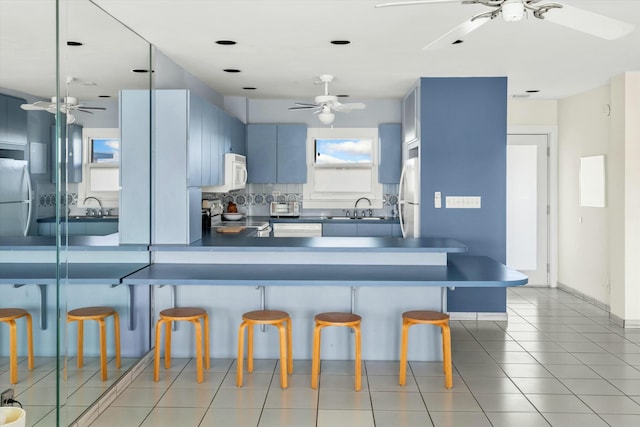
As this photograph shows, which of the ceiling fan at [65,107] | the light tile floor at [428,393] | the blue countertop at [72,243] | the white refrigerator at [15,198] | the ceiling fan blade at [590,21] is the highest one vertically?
the ceiling fan blade at [590,21]

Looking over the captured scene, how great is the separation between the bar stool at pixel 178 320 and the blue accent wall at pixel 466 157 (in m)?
2.59

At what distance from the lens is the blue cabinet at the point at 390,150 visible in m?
7.59

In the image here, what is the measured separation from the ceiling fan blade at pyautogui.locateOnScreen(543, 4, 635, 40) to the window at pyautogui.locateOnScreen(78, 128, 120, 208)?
8.34 feet

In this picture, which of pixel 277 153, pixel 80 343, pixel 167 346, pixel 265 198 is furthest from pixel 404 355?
pixel 265 198

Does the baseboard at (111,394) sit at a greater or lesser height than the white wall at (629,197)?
lesser

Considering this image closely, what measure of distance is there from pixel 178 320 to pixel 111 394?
62 centimetres

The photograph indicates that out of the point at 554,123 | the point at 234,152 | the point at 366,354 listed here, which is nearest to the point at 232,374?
the point at 366,354

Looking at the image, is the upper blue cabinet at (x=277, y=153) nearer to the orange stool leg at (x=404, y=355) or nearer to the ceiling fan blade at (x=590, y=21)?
the orange stool leg at (x=404, y=355)

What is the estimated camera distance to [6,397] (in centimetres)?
259

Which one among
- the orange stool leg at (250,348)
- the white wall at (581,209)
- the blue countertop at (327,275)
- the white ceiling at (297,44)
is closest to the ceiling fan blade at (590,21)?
the white ceiling at (297,44)

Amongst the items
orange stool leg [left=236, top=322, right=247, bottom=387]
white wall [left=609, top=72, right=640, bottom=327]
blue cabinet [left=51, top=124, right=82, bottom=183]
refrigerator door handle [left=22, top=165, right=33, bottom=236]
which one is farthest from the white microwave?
white wall [left=609, top=72, right=640, bottom=327]

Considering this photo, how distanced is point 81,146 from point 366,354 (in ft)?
8.51

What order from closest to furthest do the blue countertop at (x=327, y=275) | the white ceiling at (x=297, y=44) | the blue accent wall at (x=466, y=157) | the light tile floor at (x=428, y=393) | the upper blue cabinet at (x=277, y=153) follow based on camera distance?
the white ceiling at (x=297, y=44) < the light tile floor at (x=428, y=393) < the blue countertop at (x=327, y=275) < the blue accent wall at (x=466, y=157) < the upper blue cabinet at (x=277, y=153)

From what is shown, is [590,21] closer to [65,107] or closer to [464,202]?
[65,107]
